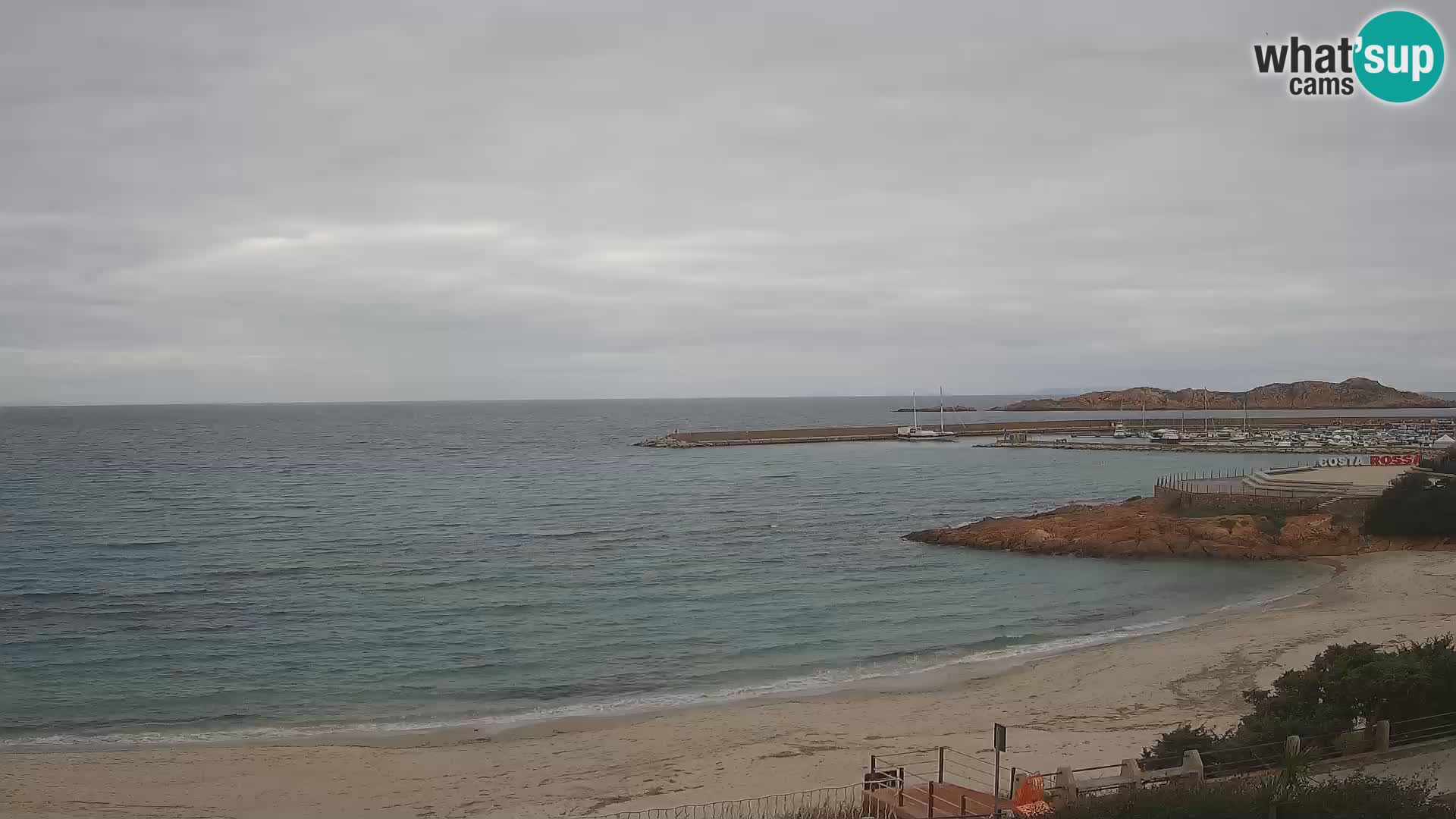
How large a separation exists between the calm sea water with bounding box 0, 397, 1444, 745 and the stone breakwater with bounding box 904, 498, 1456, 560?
1436 millimetres

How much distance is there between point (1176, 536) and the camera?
4216 cm

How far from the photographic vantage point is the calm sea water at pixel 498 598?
23562 mm

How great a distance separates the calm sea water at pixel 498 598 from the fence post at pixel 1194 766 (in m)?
12.1

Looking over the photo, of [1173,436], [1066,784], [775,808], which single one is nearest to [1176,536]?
[775,808]

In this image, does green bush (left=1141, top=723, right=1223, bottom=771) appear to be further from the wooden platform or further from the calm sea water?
the calm sea water

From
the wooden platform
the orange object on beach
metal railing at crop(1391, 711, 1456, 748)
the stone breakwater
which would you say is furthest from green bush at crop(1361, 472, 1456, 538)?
the orange object on beach

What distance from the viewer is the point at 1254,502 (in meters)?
46.1

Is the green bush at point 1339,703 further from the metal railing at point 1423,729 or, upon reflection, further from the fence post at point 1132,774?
the fence post at point 1132,774

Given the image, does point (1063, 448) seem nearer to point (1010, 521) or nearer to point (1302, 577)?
point (1010, 521)

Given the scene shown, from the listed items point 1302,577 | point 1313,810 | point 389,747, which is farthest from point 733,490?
point 1313,810

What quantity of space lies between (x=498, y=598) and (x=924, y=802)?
919 inches

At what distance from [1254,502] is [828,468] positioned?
155 feet

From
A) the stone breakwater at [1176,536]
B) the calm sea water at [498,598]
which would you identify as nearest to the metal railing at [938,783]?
the calm sea water at [498,598]

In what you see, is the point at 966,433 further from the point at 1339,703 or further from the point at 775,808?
the point at 775,808
